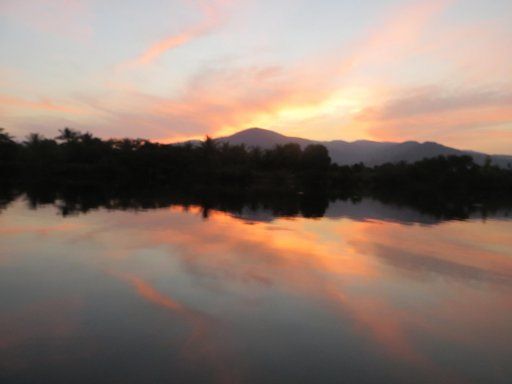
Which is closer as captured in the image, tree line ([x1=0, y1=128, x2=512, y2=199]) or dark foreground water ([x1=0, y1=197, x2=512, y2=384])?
dark foreground water ([x1=0, y1=197, x2=512, y2=384])

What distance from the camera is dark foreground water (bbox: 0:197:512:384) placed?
461cm

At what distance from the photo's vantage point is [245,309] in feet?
21.0

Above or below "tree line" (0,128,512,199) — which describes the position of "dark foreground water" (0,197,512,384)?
below

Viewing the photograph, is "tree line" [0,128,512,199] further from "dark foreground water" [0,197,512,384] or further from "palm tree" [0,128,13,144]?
"dark foreground water" [0,197,512,384]

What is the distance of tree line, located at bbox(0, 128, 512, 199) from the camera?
50.2 m

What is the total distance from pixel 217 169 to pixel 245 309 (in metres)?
50.0

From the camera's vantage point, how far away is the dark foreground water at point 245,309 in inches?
182

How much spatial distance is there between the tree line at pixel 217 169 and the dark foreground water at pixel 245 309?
32674mm

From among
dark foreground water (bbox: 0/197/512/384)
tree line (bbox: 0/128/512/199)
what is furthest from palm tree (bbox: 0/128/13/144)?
dark foreground water (bbox: 0/197/512/384)

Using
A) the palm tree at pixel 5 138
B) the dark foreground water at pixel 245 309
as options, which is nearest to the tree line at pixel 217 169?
the palm tree at pixel 5 138

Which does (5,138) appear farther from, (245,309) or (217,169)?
(245,309)

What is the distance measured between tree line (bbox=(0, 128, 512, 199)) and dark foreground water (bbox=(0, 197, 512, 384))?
32674 millimetres

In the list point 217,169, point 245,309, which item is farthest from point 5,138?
point 245,309

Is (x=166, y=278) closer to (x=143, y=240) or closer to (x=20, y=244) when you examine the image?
(x=143, y=240)
